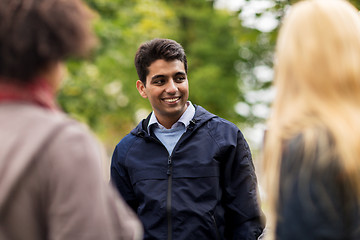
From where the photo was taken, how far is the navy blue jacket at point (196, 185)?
3.33 m

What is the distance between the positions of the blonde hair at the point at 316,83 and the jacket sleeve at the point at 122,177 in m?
1.84

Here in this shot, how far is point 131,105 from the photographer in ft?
50.3

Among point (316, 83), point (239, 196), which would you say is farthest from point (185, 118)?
point (316, 83)

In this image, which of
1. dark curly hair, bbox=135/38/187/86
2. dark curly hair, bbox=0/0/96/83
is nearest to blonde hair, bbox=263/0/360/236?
dark curly hair, bbox=0/0/96/83

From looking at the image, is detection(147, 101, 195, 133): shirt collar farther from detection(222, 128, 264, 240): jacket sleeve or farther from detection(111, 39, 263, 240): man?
detection(222, 128, 264, 240): jacket sleeve

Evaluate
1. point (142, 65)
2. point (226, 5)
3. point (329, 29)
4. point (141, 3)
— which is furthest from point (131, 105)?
point (329, 29)

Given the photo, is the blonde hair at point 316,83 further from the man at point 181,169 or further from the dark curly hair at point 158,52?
the dark curly hair at point 158,52

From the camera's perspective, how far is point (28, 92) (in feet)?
6.00

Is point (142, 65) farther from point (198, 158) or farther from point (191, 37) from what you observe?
point (191, 37)

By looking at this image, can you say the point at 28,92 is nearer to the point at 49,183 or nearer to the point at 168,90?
the point at 49,183

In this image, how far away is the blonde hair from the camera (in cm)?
179

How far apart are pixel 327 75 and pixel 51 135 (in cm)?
Answer: 101

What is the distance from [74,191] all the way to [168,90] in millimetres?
2123

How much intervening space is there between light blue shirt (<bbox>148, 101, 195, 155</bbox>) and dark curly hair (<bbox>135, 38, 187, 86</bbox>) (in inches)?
15.7
